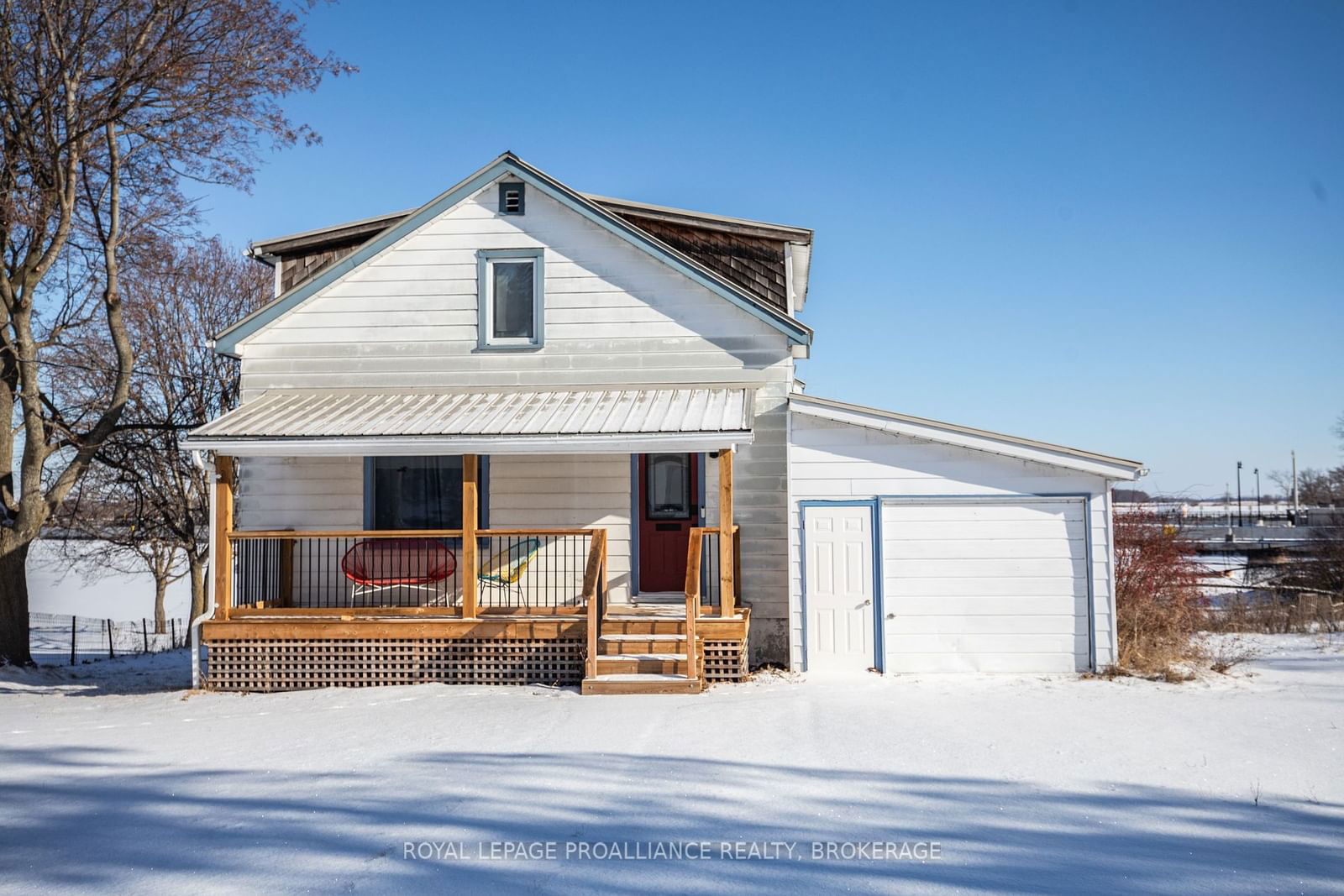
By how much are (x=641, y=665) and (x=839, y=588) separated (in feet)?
7.75

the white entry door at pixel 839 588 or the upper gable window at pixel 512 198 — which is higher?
the upper gable window at pixel 512 198

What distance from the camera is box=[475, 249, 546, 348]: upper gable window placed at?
12.3m

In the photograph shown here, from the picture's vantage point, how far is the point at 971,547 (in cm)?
1085

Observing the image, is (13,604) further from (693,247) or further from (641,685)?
(693,247)

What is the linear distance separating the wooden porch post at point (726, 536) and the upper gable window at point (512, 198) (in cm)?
424

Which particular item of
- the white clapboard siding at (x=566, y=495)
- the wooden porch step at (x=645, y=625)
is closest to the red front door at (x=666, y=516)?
the white clapboard siding at (x=566, y=495)

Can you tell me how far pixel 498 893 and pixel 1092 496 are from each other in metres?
8.13

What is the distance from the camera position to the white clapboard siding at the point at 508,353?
39.8 feet

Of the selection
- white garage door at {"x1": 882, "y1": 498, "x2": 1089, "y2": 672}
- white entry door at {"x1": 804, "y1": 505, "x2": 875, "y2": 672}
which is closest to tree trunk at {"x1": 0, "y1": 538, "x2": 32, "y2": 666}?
white entry door at {"x1": 804, "y1": 505, "x2": 875, "y2": 672}

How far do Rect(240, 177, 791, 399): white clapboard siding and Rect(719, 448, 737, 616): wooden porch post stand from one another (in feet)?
5.48

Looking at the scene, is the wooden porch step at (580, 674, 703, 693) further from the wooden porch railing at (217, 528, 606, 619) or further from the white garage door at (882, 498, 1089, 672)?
the white garage door at (882, 498, 1089, 672)

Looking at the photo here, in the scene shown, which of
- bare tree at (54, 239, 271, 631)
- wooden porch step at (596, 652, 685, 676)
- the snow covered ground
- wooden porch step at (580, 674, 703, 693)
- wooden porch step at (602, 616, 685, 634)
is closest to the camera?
the snow covered ground

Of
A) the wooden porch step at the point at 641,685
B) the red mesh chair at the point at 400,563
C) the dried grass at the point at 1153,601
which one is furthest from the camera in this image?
the red mesh chair at the point at 400,563

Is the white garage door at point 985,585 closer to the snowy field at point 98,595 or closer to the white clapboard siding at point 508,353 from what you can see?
the white clapboard siding at point 508,353
